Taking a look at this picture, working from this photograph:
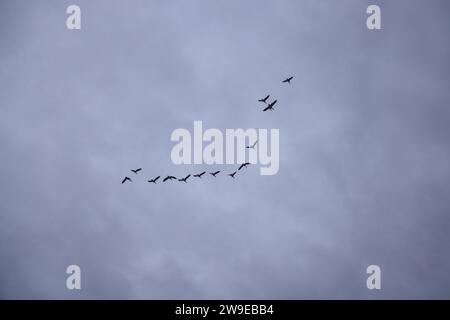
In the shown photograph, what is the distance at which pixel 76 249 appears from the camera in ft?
543

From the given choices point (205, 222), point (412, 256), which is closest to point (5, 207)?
point (205, 222)

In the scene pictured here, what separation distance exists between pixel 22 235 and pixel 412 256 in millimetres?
108802

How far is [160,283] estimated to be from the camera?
476ft

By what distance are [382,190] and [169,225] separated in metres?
71.1

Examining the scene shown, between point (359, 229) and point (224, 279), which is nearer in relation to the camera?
point (224, 279)

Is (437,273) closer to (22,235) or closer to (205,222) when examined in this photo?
(205,222)

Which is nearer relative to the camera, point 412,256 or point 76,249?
point 412,256

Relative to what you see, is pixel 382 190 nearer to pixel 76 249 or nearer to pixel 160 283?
pixel 160 283

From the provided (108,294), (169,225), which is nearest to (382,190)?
(169,225)

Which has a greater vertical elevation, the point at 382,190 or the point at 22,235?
the point at 382,190

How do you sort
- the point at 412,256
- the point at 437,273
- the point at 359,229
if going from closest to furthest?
the point at 437,273 → the point at 412,256 → the point at 359,229
